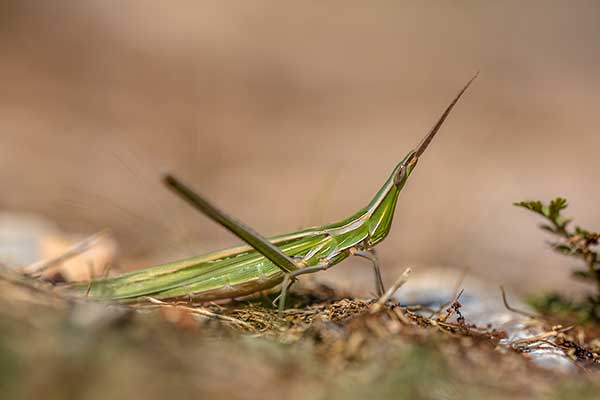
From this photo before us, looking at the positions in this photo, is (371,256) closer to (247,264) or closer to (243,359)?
(247,264)

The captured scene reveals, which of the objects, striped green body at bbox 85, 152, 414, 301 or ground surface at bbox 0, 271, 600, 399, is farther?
striped green body at bbox 85, 152, 414, 301

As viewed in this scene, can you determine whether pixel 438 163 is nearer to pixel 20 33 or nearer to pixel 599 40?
pixel 20 33

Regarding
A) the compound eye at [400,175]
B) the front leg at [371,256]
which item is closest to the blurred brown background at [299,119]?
the front leg at [371,256]

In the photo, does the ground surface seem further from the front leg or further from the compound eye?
the compound eye

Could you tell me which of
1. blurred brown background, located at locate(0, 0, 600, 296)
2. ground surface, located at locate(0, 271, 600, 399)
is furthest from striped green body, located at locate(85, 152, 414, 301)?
blurred brown background, located at locate(0, 0, 600, 296)

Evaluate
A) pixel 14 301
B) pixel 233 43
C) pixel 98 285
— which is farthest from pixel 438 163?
pixel 14 301

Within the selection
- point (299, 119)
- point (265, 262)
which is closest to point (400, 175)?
point (265, 262)

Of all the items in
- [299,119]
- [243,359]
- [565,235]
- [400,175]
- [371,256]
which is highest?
[299,119]
